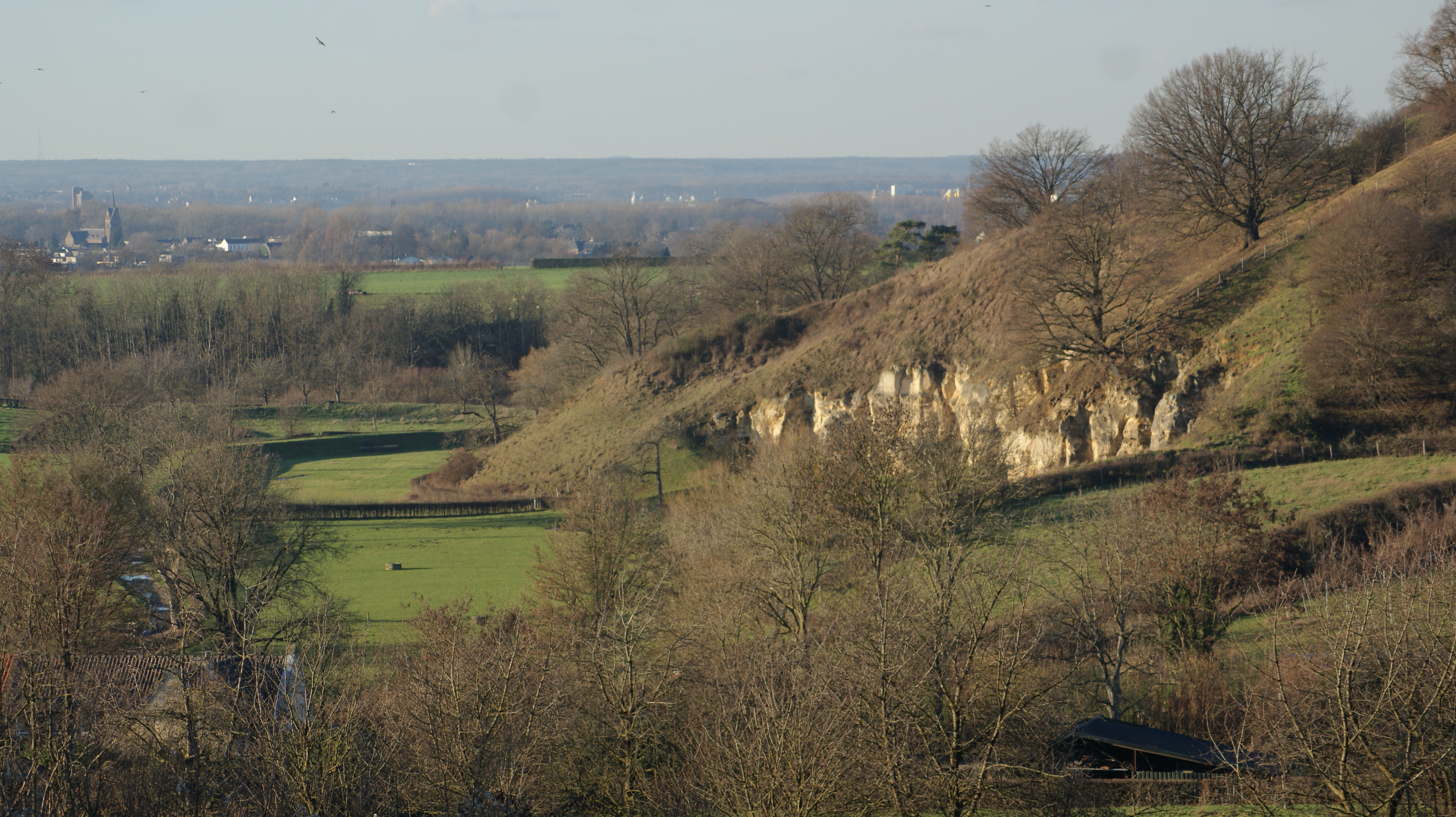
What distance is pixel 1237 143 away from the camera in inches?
1818

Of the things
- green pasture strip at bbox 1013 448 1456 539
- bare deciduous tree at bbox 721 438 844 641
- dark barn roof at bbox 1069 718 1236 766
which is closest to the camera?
dark barn roof at bbox 1069 718 1236 766

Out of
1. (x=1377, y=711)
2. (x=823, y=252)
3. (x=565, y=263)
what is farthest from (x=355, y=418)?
(x=1377, y=711)

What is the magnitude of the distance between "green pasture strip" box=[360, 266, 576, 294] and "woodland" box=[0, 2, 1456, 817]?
163 feet

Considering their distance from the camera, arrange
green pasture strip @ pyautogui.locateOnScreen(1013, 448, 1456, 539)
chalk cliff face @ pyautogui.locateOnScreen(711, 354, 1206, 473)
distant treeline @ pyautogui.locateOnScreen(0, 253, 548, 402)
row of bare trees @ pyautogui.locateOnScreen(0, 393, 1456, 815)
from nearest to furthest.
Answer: row of bare trees @ pyautogui.locateOnScreen(0, 393, 1456, 815) < green pasture strip @ pyautogui.locateOnScreen(1013, 448, 1456, 539) < chalk cliff face @ pyautogui.locateOnScreen(711, 354, 1206, 473) < distant treeline @ pyautogui.locateOnScreen(0, 253, 548, 402)

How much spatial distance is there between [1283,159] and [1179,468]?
22941mm

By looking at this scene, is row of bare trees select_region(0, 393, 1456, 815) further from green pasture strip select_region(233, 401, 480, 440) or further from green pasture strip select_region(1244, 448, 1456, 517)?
green pasture strip select_region(233, 401, 480, 440)

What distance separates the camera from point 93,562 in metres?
25.5

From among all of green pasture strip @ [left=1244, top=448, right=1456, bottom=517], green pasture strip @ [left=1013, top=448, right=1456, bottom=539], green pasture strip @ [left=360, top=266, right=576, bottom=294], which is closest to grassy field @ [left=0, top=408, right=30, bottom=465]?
green pasture strip @ [left=360, top=266, right=576, bottom=294]

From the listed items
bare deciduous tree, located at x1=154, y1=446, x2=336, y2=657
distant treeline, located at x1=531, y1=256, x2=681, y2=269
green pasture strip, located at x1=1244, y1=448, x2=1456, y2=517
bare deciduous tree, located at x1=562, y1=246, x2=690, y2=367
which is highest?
distant treeline, located at x1=531, y1=256, x2=681, y2=269

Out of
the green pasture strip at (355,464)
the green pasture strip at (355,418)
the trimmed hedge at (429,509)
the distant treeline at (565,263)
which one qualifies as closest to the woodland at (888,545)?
the trimmed hedge at (429,509)

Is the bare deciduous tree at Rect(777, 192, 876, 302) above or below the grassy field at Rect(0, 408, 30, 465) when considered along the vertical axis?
above

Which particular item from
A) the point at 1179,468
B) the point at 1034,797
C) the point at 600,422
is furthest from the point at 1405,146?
the point at 1034,797

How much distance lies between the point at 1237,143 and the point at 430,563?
37845 millimetres

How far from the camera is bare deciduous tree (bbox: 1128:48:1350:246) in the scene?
150 feet
